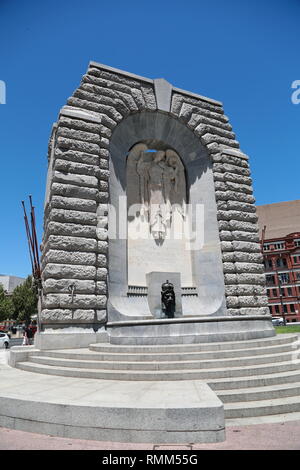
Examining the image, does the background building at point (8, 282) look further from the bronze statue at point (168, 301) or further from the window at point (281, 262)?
the bronze statue at point (168, 301)

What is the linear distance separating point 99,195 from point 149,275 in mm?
4744

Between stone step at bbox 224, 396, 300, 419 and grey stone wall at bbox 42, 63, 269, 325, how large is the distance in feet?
26.3

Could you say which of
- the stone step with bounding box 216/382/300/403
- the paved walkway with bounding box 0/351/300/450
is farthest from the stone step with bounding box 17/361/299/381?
the paved walkway with bounding box 0/351/300/450

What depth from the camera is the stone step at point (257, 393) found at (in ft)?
19.5

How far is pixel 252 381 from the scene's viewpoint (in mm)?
6426

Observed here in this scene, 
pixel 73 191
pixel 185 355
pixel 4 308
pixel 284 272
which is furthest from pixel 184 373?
pixel 284 272

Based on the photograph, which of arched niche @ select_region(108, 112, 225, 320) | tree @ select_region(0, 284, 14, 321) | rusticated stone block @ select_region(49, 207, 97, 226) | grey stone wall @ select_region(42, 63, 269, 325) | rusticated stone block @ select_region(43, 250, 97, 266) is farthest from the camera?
tree @ select_region(0, 284, 14, 321)

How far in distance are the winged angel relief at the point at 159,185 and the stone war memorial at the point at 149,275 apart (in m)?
0.07

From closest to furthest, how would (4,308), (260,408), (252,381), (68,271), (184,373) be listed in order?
(260,408)
(252,381)
(184,373)
(68,271)
(4,308)

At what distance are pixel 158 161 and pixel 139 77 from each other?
4917mm

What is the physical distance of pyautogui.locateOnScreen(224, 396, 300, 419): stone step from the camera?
552 centimetres

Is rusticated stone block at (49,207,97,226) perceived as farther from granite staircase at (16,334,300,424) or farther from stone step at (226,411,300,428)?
stone step at (226,411,300,428)

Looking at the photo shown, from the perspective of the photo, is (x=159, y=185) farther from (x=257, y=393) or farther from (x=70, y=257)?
(x=257, y=393)

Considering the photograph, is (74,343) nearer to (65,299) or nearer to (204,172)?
(65,299)
